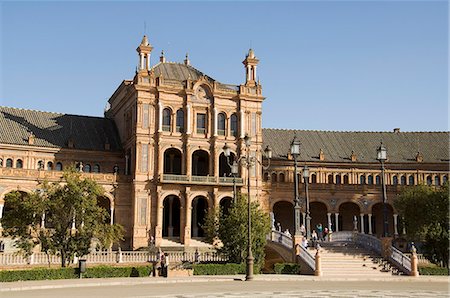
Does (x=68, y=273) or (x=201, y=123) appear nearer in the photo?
(x=68, y=273)

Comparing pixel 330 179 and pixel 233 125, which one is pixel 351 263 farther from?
pixel 330 179

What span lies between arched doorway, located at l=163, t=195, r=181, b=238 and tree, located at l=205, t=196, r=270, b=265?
20088mm

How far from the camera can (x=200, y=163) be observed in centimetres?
6744

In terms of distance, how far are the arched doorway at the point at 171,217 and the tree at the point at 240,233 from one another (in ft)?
65.9

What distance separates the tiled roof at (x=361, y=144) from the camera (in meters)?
76.9

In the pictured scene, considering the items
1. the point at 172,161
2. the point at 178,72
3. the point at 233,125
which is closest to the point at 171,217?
the point at 172,161

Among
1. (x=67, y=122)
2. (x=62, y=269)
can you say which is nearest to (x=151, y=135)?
(x=67, y=122)

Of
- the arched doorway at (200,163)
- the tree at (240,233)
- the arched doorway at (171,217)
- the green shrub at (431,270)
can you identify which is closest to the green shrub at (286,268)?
A: the tree at (240,233)

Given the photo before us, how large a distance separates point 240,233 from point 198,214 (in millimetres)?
24130

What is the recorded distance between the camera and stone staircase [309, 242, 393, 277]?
39.9 m

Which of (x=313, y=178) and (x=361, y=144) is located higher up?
(x=361, y=144)

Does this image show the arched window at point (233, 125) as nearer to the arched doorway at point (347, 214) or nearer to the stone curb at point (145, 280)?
the arched doorway at point (347, 214)

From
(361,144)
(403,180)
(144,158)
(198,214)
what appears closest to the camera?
(144,158)

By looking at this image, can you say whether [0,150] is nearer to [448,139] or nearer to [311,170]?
[311,170]
